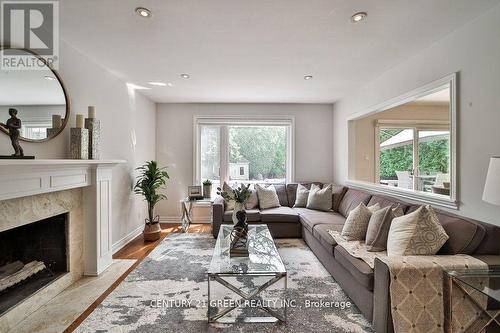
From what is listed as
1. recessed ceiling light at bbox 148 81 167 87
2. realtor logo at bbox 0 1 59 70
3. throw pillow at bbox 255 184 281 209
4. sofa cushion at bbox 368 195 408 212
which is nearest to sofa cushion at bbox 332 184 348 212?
sofa cushion at bbox 368 195 408 212

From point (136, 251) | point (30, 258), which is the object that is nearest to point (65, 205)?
point (30, 258)

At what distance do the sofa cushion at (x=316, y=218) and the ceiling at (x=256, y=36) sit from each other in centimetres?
207

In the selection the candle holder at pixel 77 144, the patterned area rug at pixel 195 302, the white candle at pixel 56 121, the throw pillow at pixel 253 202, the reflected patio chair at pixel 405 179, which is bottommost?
the patterned area rug at pixel 195 302

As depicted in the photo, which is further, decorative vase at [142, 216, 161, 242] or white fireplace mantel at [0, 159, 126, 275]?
decorative vase at [142, 216, 161, 242]

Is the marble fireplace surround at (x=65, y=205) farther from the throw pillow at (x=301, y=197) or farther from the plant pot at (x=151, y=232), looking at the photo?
the throw pillow at (x=301, y=197)

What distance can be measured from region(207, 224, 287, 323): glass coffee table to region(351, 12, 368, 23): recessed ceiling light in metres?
2.22

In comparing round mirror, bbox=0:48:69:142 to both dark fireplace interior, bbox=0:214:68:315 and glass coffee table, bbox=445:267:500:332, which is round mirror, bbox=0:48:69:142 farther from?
glass coffee table, bbox=445:267:500:332

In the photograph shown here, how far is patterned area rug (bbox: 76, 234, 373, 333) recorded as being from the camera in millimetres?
1937

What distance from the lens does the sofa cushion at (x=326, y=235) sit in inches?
104

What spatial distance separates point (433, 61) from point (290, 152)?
2991mm

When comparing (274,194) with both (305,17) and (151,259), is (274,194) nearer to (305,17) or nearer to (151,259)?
(151,259)

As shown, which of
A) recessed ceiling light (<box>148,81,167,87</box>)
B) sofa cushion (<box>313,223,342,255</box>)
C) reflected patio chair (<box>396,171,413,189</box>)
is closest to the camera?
sofa cushion (<box>313,223,342,255</box>)

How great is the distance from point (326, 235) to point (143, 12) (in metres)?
2.85

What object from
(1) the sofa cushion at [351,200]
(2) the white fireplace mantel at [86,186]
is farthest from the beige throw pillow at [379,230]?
(2) the white fireplace mantel at [86,186]
